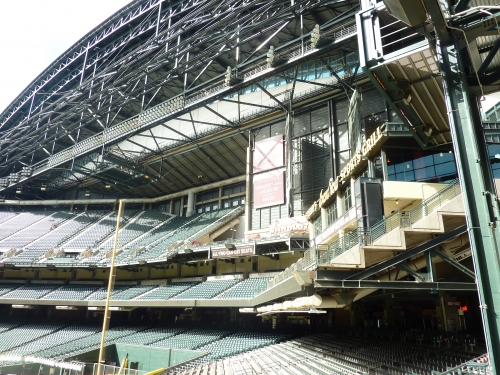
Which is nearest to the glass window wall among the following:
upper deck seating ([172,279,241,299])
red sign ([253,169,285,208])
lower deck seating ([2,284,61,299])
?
red sign ([253,169,285,208])

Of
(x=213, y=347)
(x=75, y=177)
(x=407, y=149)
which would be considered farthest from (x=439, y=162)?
(x=75, y=177)

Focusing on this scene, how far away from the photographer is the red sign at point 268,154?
32.2 meters

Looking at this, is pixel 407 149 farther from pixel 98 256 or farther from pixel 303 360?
pixel 98 256

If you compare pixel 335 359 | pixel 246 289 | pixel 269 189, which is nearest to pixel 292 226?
pixel 269 189

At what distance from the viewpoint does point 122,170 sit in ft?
143

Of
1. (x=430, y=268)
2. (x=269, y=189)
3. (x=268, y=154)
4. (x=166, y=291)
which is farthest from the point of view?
(x=166, y=291)

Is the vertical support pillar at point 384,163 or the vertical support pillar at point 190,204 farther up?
the vertical support pillar at point 190,204

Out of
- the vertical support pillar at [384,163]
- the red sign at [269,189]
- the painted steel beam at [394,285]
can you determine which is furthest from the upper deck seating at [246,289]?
the painted steel beam at [394,285]

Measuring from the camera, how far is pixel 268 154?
32.9m

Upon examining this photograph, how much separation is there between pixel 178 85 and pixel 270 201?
1883cm

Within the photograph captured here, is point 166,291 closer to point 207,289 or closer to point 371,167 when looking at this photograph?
point 207,289

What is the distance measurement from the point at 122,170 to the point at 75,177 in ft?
40.8

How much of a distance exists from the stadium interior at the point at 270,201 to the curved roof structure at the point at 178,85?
28 centimetres

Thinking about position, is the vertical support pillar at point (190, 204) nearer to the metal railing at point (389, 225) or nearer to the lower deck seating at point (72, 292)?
the lower deck seating at point (72, 292)
